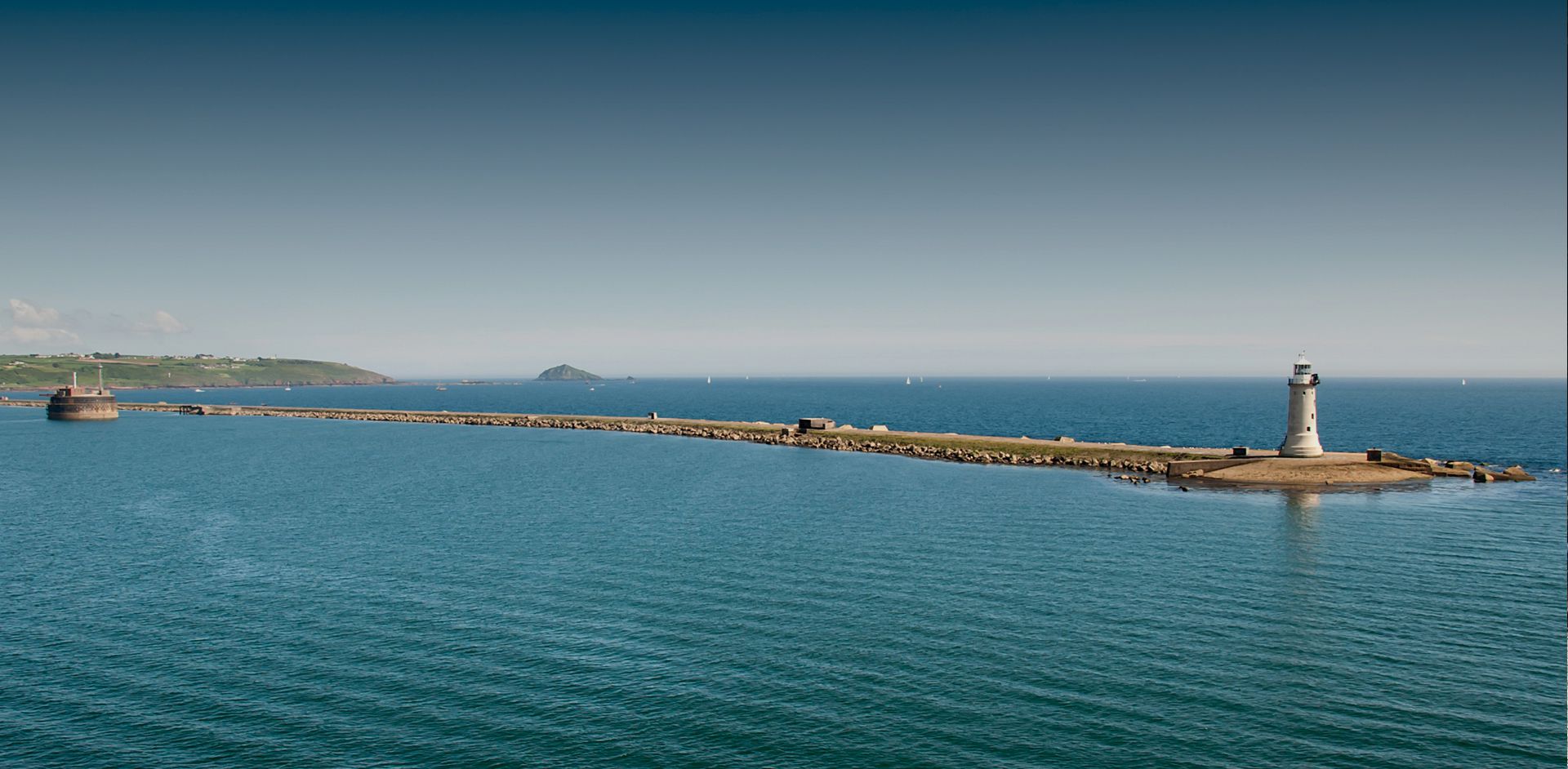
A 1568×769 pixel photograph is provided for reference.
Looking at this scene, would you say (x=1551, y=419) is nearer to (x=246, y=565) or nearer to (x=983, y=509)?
(x=983, y=509)

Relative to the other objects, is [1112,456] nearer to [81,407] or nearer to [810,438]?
[810,438]

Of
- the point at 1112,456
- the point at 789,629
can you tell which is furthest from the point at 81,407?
the point at 1112,456

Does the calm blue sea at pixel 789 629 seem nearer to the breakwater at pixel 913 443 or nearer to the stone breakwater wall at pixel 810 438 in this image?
the breakwater at pixel 913 443

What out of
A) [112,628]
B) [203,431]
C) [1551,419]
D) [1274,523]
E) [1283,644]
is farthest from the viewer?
[1551,419]

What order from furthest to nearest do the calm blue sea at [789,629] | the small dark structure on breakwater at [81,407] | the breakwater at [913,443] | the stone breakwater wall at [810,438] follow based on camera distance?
1. the small dark structure on breakwater at [81,407]
2. the stone breakwater wall at [810,438]
3. the breakwater at [913,443]
4. the calm blue sea at [789,629]

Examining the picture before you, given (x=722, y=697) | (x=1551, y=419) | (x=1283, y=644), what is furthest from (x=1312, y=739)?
(x=1551, y=419)

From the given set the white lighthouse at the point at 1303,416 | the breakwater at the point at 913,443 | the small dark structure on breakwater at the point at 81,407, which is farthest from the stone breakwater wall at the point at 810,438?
the small dark structure on breakwater at the point at 81,407
